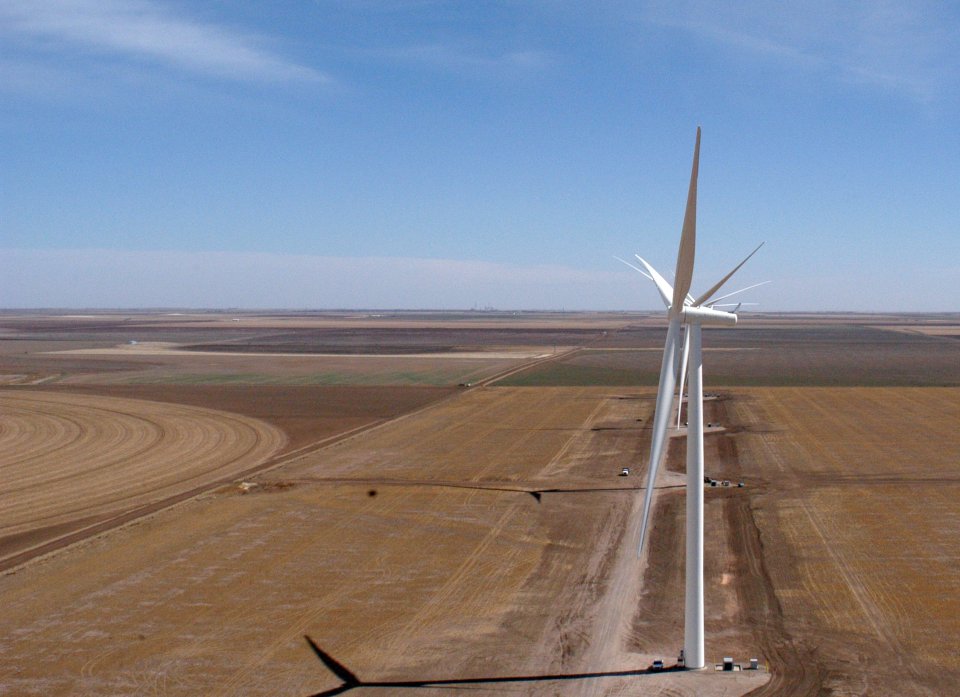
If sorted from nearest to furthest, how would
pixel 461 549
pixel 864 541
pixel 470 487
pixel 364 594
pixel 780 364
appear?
pixel 364 594, pixel 461 549, pixel 864 541, pixel 470 487, pixel 780 364

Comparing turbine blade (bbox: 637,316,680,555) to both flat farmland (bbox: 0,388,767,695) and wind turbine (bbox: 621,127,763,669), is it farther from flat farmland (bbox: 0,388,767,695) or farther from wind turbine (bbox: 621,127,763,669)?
flat farmland (bbox: 0,388,767,695)

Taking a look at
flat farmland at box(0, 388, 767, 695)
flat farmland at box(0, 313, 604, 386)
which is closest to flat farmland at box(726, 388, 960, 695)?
flat farmland at box(0, 388, 767, 695)

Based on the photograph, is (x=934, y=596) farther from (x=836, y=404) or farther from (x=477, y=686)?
(x=836, y=404)

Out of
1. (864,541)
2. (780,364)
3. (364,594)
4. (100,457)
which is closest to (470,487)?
(364,594)

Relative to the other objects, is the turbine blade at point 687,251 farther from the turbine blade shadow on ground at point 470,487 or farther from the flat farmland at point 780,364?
the flat farmland at point 780,364

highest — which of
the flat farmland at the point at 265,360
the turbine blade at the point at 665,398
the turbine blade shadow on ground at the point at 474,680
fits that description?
the turbine blade at the point at 665,398

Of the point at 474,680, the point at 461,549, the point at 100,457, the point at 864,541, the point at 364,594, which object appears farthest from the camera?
the point at 100,457

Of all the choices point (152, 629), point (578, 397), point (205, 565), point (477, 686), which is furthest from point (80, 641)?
point (578, 397)

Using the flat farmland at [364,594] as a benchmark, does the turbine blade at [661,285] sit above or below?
above

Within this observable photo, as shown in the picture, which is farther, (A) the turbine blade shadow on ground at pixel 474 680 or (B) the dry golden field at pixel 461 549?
(B) the dry golden field at pixel 461 549

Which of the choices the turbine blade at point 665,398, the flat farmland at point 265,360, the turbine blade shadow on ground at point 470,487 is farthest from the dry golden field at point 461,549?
the flat farmland at point 265,360

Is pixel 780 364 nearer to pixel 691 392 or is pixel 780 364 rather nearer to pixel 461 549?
pixel 461 549

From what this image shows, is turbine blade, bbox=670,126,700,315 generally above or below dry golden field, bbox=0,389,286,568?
above
